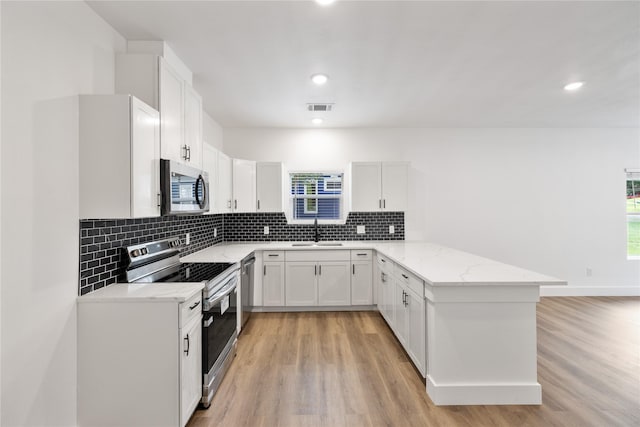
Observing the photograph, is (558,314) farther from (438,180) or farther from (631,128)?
(631,128)

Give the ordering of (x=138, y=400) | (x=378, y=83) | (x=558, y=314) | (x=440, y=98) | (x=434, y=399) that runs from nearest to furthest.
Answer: (x=138, y=400) → (x=434, y=399) → (x=378, y=83) → (x=440, y=98) → (x=558, y=314)

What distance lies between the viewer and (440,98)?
135 inches

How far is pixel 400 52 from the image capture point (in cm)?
242

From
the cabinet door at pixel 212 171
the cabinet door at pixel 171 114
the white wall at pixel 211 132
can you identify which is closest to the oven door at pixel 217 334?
the cabinet door at pixel 212 171

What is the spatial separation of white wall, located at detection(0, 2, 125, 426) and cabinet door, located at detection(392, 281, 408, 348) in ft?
8.23

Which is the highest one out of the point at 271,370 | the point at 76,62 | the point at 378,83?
the point at 378,83

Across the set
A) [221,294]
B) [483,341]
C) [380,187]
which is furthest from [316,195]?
[483,341]

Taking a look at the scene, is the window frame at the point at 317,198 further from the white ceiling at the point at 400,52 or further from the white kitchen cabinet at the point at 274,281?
the white ceiling at the point at 400,52

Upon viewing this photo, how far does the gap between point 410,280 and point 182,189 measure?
6.87 ft

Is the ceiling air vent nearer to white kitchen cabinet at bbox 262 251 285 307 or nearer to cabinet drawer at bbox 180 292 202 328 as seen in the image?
white kitchen cabinet at bbox 262 251 285 307

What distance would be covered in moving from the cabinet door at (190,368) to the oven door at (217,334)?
0.04m

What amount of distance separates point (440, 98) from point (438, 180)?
5.14 ft

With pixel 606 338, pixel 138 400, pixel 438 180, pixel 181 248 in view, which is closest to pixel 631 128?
pixel 438 180

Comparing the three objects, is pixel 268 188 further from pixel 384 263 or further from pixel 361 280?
pixel 384 263
